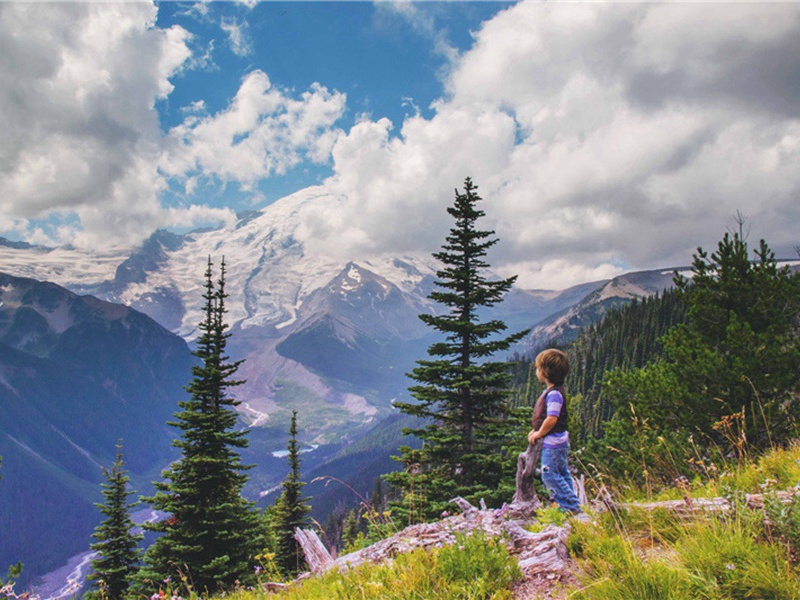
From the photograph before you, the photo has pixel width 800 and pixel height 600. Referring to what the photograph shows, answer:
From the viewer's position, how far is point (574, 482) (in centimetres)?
633

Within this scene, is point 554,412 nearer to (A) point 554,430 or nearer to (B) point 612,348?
(A) point 554,430

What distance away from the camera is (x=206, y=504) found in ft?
60.7

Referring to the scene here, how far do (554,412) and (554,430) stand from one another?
32cm

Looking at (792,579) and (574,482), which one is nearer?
(792,579)

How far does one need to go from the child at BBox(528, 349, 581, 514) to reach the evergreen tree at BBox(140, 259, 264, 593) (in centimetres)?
1524

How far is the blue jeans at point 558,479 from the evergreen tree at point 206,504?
1544 cm

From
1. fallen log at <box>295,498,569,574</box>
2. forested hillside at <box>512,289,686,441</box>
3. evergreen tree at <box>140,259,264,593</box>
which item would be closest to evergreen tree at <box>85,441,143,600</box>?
evergreen tree at <box>140,259,264,593</box>

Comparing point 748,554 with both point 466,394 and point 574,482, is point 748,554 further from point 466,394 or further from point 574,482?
point 466,394

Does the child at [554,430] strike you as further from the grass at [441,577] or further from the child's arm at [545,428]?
the grass at [441,577]

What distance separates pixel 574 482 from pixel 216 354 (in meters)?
19.2

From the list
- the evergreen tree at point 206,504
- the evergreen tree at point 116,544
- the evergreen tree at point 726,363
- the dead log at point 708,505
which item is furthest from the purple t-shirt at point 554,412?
the evergreen tree at point 116,544

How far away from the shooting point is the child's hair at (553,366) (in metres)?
5.96

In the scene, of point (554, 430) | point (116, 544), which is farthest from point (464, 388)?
point (116, 544)

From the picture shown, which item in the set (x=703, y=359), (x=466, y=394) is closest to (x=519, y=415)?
(x=466, y=394)
